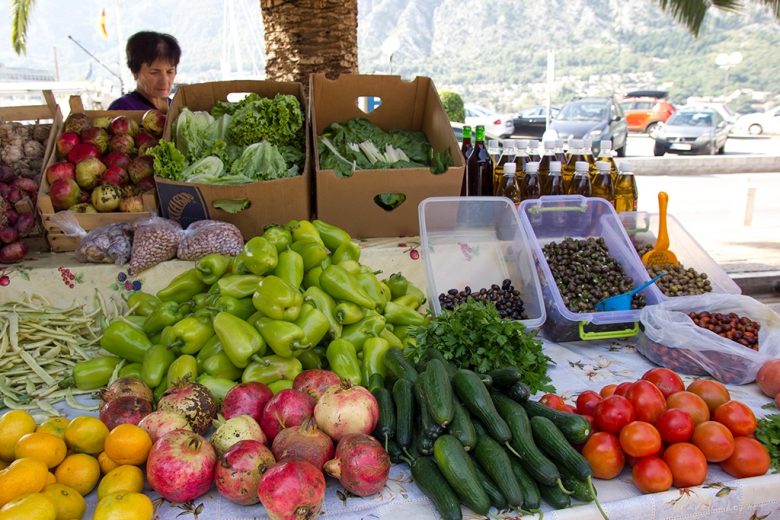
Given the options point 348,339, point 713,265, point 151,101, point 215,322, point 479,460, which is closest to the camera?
point 479,460

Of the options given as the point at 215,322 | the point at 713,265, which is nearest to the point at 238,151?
the point at 215,322

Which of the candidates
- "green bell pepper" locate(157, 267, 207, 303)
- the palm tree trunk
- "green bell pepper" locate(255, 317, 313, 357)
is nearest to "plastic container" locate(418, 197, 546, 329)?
"green bell pepper" locate(255, 317, 313, 357)

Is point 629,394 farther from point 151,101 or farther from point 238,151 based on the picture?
point 151,101

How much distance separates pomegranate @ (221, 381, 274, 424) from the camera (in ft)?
5.73

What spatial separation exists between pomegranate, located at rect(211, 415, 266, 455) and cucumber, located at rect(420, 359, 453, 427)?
498 mm

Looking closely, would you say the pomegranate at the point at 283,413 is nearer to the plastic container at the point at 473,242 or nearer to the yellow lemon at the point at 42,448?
the yellow lemon at the point at 42,448

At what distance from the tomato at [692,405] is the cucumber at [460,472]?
0.76 m

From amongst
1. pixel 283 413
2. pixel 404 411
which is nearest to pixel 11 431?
pixel 283 413

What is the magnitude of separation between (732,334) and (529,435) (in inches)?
48.1

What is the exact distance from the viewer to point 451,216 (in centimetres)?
294

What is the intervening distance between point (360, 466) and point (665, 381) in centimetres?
113

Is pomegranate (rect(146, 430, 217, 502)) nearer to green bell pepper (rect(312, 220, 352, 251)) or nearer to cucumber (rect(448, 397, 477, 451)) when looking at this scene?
cucumber (rect(448, 397, 477, 451))

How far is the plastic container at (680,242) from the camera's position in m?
2.72

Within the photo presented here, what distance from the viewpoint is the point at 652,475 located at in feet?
5.06
